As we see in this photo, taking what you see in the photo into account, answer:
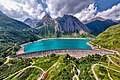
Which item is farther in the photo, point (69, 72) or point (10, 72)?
point (10, 72)

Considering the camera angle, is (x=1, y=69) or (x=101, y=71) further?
(x=1, y=69)

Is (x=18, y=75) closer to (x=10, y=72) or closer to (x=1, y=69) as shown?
(x=10, y=72)

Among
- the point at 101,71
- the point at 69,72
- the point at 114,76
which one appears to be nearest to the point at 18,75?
the point at 69,72

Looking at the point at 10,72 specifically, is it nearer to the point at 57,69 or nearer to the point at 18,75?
the point at 18,75

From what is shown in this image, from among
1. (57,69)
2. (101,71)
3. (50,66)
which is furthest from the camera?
(50,66)

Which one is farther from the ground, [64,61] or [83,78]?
[64,61]

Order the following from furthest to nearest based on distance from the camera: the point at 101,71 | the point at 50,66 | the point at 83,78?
the point at 50,66
the point at 101,71
the point at 83,78

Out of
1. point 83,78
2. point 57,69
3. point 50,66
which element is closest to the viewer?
point 83,78

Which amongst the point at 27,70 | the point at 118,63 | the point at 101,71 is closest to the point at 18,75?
the point at 27,70

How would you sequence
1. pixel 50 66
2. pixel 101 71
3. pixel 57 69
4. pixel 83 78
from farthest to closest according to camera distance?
pixel 50 66, pixel 57 69, pixel 101 71, pixel 83 78
